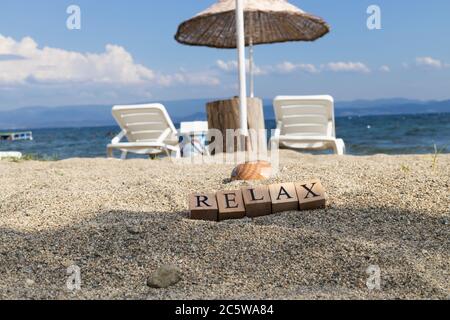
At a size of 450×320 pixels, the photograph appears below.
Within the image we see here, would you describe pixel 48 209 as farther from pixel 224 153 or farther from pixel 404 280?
pixel 224 153

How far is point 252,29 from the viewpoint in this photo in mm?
7828

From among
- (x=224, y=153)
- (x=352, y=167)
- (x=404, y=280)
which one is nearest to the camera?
(x=404, y=280)

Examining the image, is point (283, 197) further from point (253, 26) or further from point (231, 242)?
point (253, 26)

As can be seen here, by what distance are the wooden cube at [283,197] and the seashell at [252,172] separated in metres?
0.67

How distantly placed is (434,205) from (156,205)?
153cm

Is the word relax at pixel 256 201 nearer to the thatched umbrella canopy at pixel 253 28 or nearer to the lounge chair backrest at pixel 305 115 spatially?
the lounge chair backrest at pixel 305 115

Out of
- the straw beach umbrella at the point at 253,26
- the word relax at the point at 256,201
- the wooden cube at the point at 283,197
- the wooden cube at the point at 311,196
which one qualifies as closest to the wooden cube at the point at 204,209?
the word relax at the point at 256,201

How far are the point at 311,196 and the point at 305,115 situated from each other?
4.40 meters

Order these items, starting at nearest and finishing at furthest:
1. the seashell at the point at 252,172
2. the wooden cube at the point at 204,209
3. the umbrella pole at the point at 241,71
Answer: the wooden cube at the point at 204,209 → the seashell at the point at 252,172 → the umbrella pole at the point at 241,71

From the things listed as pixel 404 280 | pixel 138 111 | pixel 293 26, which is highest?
pixel 293 26

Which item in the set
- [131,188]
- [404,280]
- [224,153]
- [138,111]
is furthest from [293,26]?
[404,280]

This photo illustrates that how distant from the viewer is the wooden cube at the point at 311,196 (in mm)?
2832
